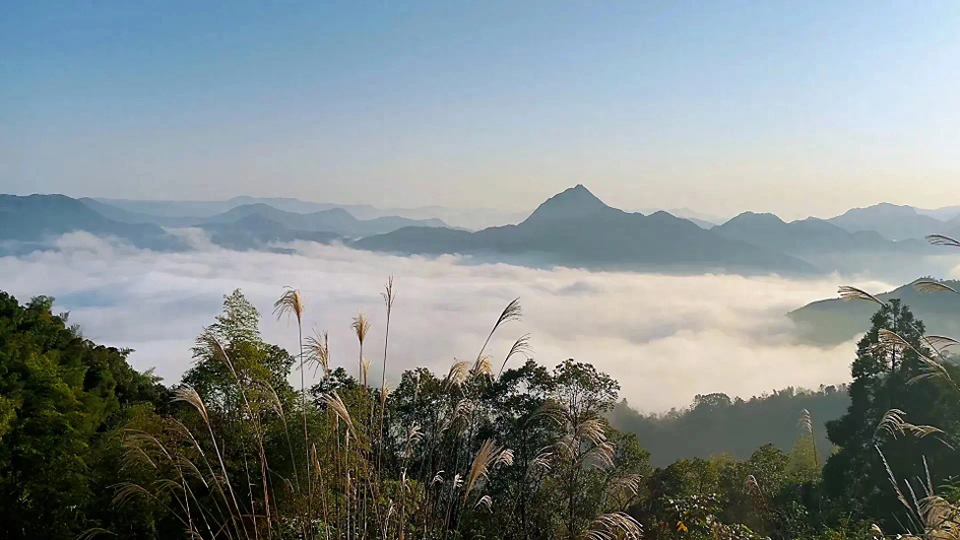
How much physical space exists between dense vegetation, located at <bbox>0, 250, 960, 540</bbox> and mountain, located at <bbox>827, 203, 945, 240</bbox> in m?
161

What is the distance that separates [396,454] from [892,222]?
20415 cm

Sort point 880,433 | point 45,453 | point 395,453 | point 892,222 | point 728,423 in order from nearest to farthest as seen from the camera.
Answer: point 395,453 < point 45,453 < point 880,433 < point 728,423 < point 892,222

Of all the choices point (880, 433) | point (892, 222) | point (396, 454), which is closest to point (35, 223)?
point (880, 433)

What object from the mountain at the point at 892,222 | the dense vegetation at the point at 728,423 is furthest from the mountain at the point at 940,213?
the dense vegetation at the point at 728,423

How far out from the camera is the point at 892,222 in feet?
576

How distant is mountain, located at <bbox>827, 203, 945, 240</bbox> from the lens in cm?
15788

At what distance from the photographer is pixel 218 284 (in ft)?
466

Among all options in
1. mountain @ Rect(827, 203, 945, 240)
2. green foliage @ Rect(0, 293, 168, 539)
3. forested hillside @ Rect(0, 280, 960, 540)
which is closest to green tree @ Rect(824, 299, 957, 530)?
forested hillside @ Rect(0, 280, 960, 540)

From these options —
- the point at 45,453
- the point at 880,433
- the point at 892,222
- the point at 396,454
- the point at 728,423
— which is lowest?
the point at 728,423

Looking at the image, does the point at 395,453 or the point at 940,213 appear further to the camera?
the point at 940,213

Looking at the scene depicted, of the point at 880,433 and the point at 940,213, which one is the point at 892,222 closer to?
the point at 940,213

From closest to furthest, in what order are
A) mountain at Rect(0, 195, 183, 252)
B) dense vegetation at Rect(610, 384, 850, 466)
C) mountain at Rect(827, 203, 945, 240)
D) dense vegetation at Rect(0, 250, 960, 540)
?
dense vegetation at Rect(0, 250, 960, 540), dense vegetation at Rect(610, 384, 850, 466), mountain at Rect(827, 203, 945, 240), mountain at Rect(0, 195, 183, 252)

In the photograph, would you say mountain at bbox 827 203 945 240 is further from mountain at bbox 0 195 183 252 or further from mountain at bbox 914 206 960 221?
mountain at bbox 0 195 183 252

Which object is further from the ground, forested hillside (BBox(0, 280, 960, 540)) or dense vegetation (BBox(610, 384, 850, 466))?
forested hillside (BBox(0, 280, 960, 540))
